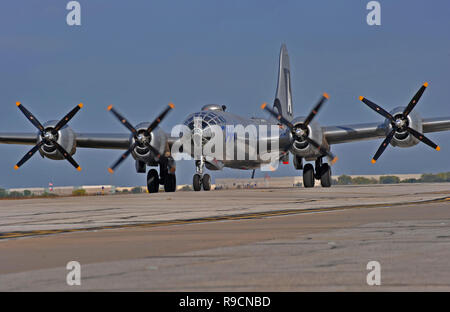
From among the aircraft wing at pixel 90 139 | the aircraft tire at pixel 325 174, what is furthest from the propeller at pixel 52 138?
the aircraft tire at pixel 325 174

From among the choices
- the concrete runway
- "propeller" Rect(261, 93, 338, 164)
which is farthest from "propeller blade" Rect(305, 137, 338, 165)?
the concrete runway

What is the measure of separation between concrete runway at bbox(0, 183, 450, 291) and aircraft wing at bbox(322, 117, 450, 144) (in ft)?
84.2

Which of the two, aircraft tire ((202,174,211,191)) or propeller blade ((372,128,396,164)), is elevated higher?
propeller blade ((372,128,396,164))

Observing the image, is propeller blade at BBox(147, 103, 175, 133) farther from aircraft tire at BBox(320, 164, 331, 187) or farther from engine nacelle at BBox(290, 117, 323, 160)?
aircraft tire at BBox(320, 164, 331, 187)

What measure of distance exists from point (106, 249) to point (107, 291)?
179 inches

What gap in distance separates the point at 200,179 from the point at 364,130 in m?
12.5

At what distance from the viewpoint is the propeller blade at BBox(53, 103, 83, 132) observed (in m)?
44.3

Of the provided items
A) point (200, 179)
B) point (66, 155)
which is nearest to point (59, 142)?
point (66, 155)

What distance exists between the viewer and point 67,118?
1768 inches

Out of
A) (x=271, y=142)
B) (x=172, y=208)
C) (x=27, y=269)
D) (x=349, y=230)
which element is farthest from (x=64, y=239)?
(x=271, y=142)

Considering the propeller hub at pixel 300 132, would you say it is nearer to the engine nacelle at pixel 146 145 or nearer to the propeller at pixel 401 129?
the propeller at pixel 401 129

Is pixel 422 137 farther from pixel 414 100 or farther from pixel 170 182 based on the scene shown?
pixel 170 182

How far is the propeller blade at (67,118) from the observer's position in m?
44.3
